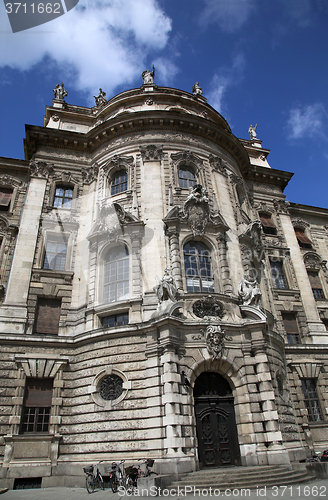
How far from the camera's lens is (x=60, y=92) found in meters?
30.0

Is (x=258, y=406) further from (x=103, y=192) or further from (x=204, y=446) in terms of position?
(x=103, y=192)

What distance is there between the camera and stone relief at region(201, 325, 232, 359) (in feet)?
53.7

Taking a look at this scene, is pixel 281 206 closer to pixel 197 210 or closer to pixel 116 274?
pixel 197 210

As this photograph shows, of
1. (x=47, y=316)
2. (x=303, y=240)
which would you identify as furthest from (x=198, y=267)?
(x=303, y=240)

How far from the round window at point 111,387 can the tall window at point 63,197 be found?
1231 centimetres

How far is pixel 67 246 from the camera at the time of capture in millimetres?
22328

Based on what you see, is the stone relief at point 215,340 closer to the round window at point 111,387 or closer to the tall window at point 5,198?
the round window at point 111,387

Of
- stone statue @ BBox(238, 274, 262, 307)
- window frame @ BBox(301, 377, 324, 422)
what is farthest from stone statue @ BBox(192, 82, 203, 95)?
window frame @ BBox(301, 377, 324, 422)

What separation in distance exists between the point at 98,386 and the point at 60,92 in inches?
959

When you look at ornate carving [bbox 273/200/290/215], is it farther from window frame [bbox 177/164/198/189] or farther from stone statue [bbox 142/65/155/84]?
stone statue [bbox 142/65/155/84]

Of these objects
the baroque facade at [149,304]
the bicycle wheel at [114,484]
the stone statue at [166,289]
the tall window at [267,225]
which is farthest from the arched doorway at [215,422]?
the tall window at [267,225]

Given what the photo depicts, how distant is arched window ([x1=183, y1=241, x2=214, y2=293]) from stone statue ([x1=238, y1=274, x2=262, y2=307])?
156cm

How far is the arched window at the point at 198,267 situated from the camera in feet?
62.0

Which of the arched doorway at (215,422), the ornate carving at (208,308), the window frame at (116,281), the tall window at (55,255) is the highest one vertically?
the tall window at (55,255)
